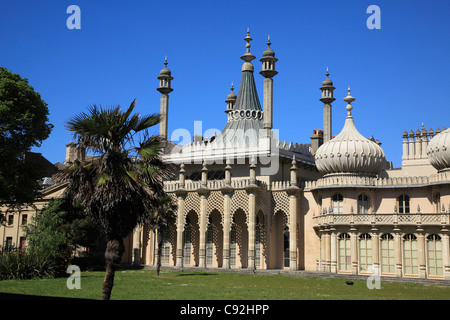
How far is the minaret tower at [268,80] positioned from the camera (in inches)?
1681

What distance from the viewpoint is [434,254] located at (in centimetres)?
3244

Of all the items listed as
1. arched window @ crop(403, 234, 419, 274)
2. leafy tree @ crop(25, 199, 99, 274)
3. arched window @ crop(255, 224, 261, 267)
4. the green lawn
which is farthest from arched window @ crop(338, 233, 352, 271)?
leafy tree @ crop(25, 199, 99, 274)

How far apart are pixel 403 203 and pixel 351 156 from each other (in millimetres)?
4836

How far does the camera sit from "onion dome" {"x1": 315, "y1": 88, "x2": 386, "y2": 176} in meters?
37.1

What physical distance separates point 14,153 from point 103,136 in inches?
713

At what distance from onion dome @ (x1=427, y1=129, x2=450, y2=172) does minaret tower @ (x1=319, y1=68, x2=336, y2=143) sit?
43.7ft

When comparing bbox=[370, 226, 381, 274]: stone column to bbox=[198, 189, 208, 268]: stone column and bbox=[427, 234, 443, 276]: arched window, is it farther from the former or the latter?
bbox=[198, 189, 208, 268]: stone column

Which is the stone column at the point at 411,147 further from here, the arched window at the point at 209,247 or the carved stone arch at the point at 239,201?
the arched window at the point at 209,247

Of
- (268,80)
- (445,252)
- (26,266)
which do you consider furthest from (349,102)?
(26,266)

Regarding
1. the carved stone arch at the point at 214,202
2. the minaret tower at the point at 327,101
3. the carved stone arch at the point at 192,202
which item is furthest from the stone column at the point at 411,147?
the carved stone arch at the point at 192,202

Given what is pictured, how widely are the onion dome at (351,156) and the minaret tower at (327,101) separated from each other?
9.14 metres

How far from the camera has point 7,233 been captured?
53656 millimetres

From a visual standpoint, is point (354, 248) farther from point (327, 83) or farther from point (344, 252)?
point (327, 83)
